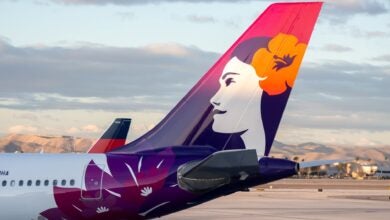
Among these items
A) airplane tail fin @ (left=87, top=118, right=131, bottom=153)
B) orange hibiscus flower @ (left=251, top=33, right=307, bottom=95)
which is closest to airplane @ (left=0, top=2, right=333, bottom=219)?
orange hibiscus flower @ (left=251, top=33, right=307, bottom=95)

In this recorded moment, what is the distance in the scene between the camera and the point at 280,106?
23.6 m

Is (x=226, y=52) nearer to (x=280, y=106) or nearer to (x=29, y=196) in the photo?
(x=280, y=106)

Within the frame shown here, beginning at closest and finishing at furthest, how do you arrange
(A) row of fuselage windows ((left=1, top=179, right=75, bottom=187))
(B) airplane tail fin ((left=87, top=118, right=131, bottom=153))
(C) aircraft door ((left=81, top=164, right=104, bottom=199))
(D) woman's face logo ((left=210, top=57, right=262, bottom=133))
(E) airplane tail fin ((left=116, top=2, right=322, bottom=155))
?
(E) airplane tail fin ((left=116, top=2, right=322, bottom=155)) < (D) woman's face logo ((left=210, top=57, right=262, bottom=133)) < (C) aircraft door ((left=81, top=164, right=104, bottom=199)) < (A) row of fuselage windows ((left=1, top=179, right=75, bottom=187)) < (B) airplane tail fin ((left=87, top=118, right=131, bottom=153))

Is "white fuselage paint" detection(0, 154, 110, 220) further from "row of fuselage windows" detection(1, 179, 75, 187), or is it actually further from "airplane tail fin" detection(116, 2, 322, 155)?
"airplane tail fin" detection(116, 2, 322, 155)

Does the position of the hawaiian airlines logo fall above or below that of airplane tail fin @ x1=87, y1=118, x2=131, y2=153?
above

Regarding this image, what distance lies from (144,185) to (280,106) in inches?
190

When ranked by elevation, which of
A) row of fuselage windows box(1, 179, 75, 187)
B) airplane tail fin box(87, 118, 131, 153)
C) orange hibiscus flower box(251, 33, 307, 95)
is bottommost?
airplane tail fin box(87, 118, 131, 153)

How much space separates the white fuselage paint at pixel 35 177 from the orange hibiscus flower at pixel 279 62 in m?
5.81

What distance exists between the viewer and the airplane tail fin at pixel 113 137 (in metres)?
54.0

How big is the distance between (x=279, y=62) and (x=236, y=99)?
1799 millimetres

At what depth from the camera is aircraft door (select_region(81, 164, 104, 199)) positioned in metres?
24.4

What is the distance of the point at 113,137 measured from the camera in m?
54.5

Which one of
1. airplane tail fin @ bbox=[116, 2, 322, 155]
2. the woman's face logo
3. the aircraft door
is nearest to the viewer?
airplane tail fin @ bbox=[116, 2, 322, 155]

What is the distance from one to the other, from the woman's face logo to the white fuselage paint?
405cm
